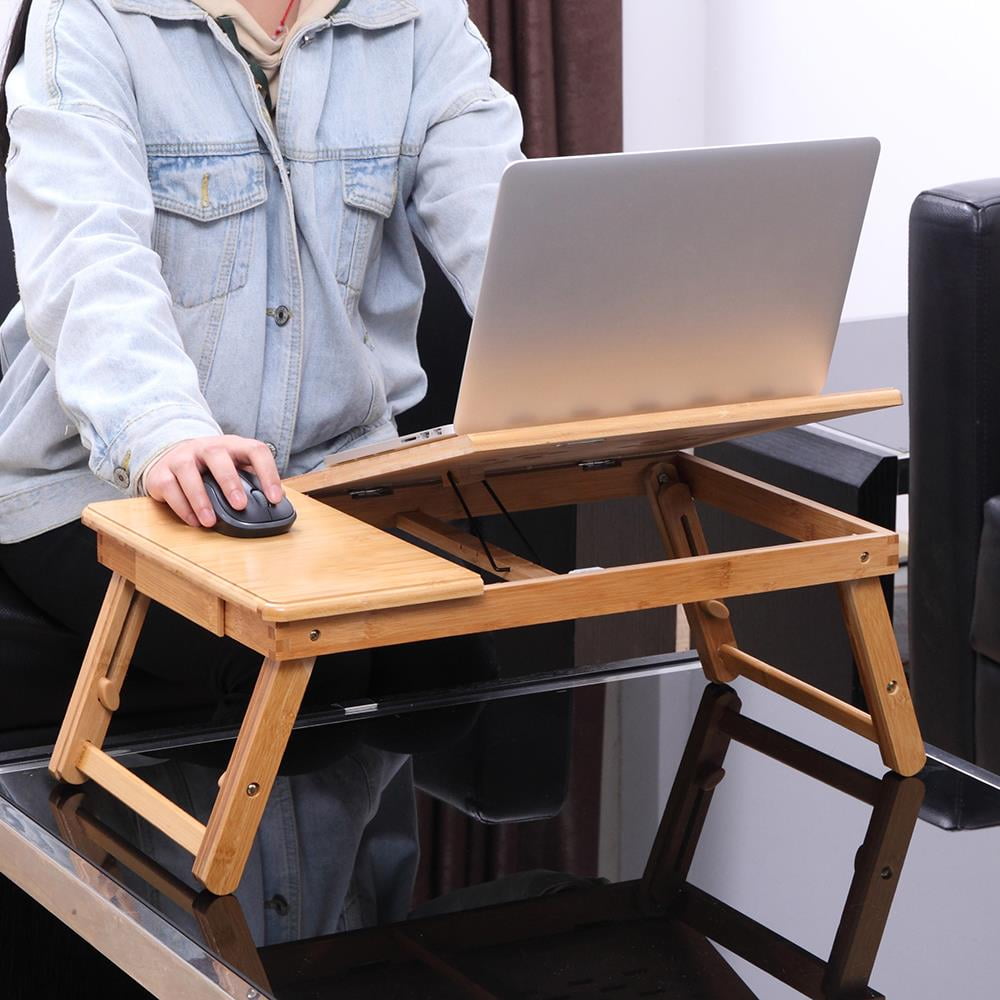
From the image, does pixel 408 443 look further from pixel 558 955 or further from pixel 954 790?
pixel 954 790

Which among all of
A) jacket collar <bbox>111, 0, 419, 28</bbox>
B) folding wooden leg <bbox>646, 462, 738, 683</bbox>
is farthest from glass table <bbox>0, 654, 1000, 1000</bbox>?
jacket collar <bbox>111, 0, 419, 28</bbox>

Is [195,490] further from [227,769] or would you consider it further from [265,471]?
[227,769]

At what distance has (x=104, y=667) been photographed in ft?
3.25

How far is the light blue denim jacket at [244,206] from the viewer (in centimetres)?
113

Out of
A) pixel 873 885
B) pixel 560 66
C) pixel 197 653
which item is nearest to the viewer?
pixel 873 885

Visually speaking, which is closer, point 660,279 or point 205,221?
point 660,279

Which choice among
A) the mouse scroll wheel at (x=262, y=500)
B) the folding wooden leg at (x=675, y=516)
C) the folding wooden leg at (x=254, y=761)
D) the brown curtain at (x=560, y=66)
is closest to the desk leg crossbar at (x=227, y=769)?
the folding wooden leg at (x=254, y=761)

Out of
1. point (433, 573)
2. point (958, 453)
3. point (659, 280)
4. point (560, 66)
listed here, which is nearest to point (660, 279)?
point (659, 280)

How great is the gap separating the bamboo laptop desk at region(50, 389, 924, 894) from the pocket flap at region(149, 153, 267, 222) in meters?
0.30

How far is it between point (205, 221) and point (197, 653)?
0.35 m

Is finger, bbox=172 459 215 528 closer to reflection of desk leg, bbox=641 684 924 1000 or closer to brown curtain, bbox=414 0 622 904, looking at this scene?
reflection of desk leg, bbox=641 684 924 1000

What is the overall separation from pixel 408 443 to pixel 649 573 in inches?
6.0

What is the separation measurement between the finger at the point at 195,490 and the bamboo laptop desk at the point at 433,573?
1cm

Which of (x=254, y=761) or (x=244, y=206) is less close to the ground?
(x=244, y=206)
